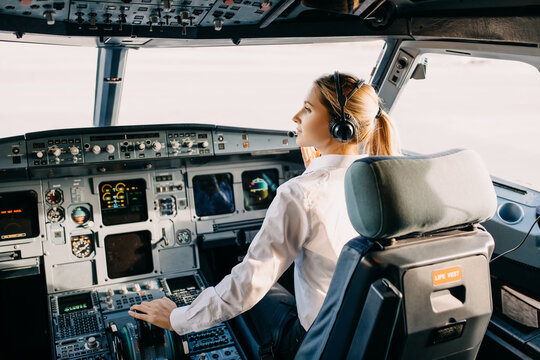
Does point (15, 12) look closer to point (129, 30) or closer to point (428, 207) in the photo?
point (129, 30)

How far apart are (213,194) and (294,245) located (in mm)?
1866

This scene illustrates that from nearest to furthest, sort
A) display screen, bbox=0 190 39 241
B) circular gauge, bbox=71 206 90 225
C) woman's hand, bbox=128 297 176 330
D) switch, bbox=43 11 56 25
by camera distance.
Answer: woman's hand, bbox=128 297 176 330 < switch, bbox=43 11 56 25 < display screen, bbox=0 190 39 241 < circular gauge, bbox=71 206 90 225

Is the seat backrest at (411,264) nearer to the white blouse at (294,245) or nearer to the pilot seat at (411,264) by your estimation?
the pilot seat at (411,264)

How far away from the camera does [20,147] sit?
241 cm

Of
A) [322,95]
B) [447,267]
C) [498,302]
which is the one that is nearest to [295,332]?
[447,267]

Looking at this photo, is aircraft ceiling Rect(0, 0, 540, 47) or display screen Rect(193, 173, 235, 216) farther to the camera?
display screen Rect(193, 173, 235, 216)

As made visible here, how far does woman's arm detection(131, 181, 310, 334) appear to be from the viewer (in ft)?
4.17

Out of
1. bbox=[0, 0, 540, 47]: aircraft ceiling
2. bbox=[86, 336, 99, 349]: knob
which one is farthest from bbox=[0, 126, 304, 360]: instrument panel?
bbox=[0, 0, 540, 47]: aircraft ceiling

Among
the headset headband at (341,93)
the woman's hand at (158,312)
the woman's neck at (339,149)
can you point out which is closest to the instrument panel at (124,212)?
the woman's hand at (158,312)

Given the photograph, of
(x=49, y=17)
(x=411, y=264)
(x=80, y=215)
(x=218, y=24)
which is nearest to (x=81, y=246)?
(x=80, y=215)

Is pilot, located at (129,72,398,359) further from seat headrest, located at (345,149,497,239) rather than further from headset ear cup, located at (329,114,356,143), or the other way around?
seat headrest, located at (345,149,497,239)

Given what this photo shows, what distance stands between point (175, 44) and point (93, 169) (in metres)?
0.88

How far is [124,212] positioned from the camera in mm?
2908

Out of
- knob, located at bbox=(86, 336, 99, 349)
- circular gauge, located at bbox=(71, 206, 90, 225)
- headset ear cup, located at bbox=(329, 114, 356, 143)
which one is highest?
headset ear cup, located at bbox=(329, 114, 356, 143)
